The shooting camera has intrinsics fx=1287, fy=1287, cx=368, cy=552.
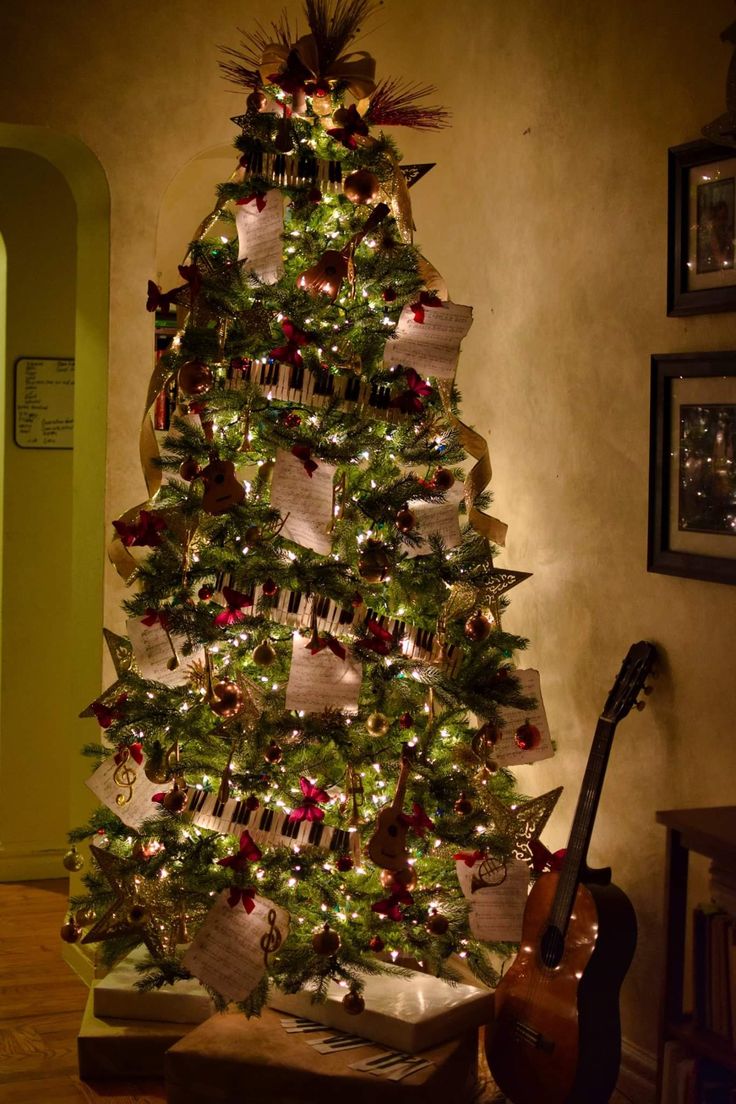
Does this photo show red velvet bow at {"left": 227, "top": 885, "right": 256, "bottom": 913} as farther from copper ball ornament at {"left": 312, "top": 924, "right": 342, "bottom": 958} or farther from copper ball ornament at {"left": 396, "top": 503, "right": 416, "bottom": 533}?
copper ball ornament at {"left": 396, "top": 503, "right": 416, "bottom": 533}

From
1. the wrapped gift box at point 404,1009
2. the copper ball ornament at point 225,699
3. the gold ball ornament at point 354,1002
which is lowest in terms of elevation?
the wrapped gift box at point 404,1009

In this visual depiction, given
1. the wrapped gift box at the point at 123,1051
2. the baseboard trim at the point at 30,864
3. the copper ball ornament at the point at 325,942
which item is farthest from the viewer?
the baseboard trim at the point at 30,864

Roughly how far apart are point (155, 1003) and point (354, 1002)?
56cm

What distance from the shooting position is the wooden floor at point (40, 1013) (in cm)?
295

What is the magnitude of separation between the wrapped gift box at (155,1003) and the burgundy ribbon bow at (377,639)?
0.95 meters

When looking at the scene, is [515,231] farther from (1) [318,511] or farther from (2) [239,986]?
(2) [239,986]

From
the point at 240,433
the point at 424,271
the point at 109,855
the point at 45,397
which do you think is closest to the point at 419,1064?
the point at 109,855

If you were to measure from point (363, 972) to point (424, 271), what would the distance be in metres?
1.62

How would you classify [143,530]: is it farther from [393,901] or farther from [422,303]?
[393,901]

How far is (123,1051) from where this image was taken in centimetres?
300

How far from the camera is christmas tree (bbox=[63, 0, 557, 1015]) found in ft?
9.22

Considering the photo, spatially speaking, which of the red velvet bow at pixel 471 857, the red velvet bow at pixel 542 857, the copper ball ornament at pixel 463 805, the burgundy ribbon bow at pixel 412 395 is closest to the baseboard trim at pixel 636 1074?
the red velvet bow at pixel 542 857

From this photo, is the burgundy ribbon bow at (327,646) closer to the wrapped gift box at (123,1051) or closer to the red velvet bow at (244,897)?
the red velvet bow at (244,897)

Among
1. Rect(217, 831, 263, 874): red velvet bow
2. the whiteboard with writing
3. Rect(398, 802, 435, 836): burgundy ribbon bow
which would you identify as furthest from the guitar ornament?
the whiteboard with writing
